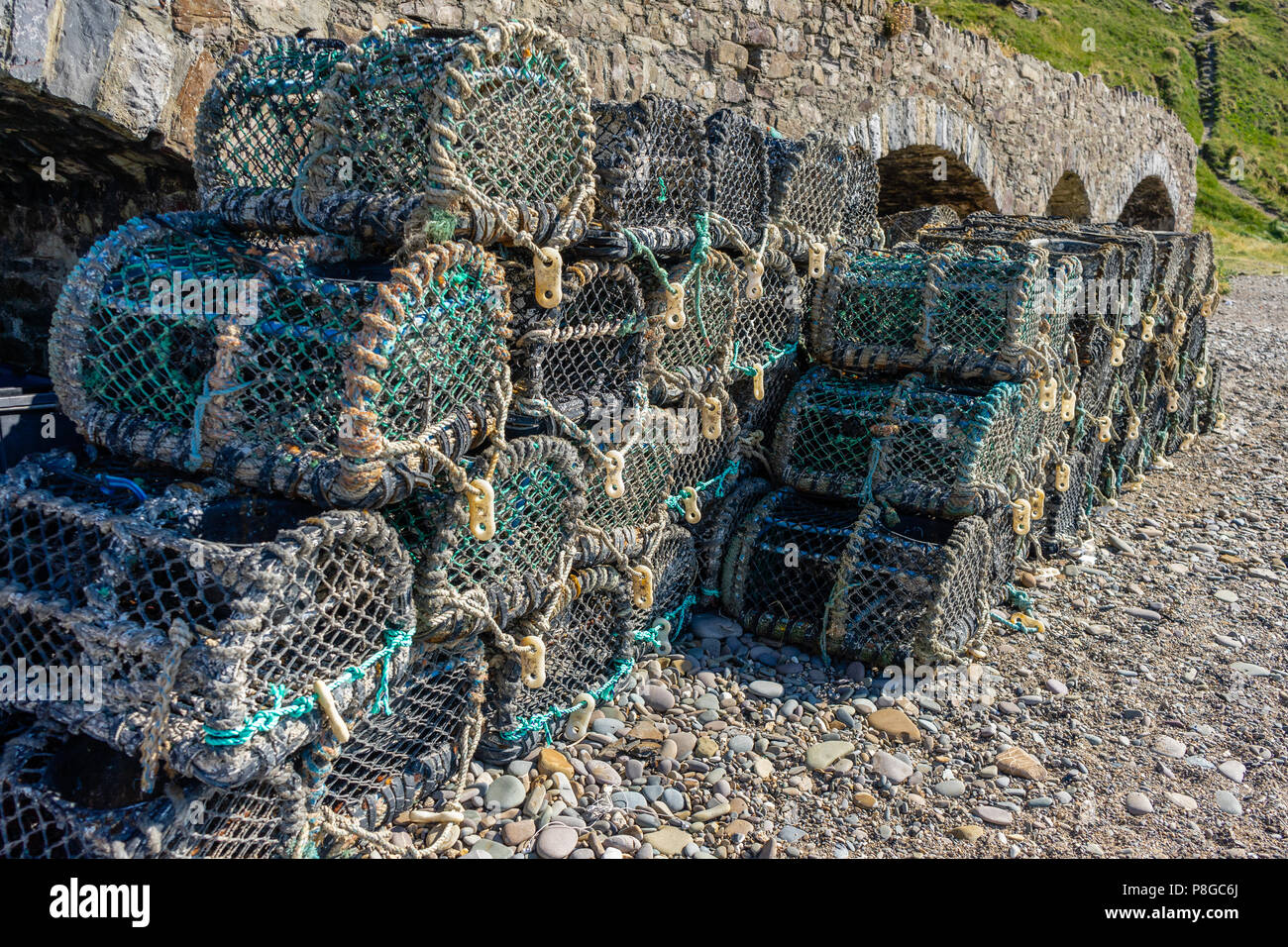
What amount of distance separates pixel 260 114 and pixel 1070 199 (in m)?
12.2

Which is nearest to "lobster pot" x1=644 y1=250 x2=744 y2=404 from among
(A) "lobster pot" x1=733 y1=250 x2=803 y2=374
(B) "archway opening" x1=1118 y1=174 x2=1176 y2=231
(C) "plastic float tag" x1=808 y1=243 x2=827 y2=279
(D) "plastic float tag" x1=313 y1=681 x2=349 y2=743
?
(A) "lobster pot" x1=733 y1=250 x2=803 y2=374

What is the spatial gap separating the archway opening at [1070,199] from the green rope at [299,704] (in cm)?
1182

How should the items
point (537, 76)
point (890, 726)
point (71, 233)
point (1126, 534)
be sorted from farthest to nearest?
point (1126, 534) < point (71, 233) < point (890, 726) < point (537, 76)

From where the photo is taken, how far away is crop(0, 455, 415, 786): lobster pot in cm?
184

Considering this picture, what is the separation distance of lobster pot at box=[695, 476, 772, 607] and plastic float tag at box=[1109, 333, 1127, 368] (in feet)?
7.52

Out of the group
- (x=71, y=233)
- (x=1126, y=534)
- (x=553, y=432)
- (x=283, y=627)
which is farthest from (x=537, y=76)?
(x=1126, y=534)

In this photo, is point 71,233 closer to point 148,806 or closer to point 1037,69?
point 148,806

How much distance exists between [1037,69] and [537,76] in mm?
9506

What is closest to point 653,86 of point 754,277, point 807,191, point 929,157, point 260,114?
point 807,191

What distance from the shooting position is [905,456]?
3.66 meters

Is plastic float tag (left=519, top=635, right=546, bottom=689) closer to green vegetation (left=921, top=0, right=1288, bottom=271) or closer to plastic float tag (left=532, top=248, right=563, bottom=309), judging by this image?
plastic float tag (left=532, top=248, right=563, bottom=309)

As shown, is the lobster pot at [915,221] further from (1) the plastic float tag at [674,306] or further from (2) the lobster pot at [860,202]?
(1) the plastic float tag at [674,306]

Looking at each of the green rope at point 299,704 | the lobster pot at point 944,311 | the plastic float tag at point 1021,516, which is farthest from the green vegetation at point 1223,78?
the green rope at point 299,704

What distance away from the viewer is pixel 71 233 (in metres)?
4.33
